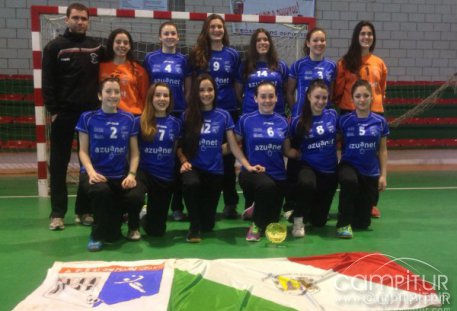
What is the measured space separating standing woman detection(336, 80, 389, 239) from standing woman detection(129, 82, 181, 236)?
4.74 feet

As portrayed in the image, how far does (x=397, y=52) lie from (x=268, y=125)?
580cm

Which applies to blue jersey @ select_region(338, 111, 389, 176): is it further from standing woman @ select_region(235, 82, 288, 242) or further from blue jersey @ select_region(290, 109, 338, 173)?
standing woman @ select_region(235, 82, 288, 242)

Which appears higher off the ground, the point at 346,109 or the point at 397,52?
the point at 397,52

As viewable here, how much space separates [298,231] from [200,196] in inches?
33.9

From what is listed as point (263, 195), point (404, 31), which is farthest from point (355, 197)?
point (404, 31)

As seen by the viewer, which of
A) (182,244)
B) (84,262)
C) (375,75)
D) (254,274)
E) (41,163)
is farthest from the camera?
(41,163)

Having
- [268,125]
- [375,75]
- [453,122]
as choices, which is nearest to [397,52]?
[453,122]

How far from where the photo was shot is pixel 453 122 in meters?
7.91

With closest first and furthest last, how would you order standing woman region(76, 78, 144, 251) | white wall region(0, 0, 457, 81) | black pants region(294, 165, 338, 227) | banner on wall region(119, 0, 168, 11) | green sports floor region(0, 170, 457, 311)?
green sports floor region(0, 170, 457, 311), standing woman region(76, 78, 144, 251), black pants region(294, 165, 338, 227), banner on wall region(119, 0, 168, 11), white wall region(0, 0, 457, 81)

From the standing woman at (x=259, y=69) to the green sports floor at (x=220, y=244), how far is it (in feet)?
3.78

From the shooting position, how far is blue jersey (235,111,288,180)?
3.62 meters

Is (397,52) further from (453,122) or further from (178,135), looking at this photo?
(178,135)

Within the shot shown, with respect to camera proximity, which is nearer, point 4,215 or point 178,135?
point 178,135

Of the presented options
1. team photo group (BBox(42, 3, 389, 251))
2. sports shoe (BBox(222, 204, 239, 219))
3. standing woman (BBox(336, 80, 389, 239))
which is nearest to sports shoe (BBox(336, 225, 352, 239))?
team photo group (BBox(42, 3, 389, 251))
